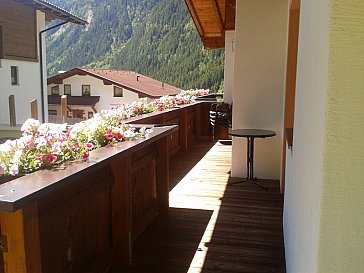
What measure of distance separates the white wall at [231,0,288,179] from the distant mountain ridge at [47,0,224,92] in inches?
789

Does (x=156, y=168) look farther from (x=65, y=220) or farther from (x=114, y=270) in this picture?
(x=65, y=220)

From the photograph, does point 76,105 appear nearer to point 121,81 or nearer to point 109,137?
point 121,81

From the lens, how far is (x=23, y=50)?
1394 cm

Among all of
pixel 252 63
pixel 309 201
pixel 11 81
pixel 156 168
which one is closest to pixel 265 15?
pixel 252 63

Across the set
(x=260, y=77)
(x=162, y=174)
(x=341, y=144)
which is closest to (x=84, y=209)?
(x=162, y=174)

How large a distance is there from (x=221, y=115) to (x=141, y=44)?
113 feet

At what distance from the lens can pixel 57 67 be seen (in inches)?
1777

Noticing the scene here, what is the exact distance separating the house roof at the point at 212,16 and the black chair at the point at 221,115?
2.01 meters

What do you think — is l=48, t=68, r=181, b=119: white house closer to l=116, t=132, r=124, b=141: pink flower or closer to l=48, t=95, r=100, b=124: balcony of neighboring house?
l=48, t=95, r=100, b=124: balcony of neighboring house

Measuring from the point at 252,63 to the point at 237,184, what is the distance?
5.35 feet

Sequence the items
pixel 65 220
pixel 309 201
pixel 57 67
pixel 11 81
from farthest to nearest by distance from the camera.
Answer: pixel 57 67 < pixel 11 81 < pixel 65 220 < pixel 309 201

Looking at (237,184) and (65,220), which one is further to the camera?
(237,184)

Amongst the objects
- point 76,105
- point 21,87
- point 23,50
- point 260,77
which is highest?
point 23,50

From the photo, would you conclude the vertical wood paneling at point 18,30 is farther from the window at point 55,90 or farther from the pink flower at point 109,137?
the pink flower at point 109,137
